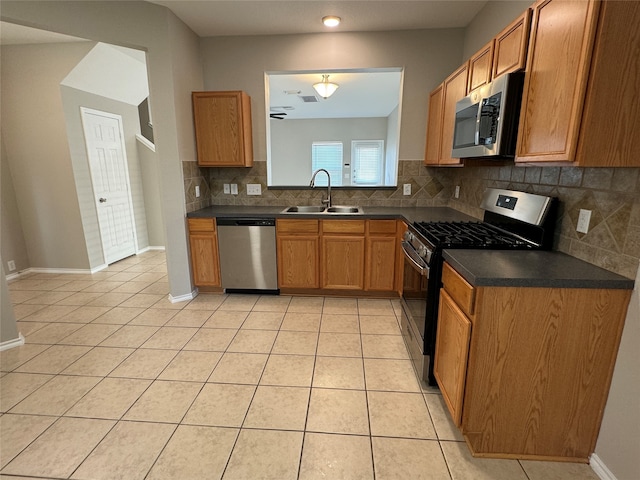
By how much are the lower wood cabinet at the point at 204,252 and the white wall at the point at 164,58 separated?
0.08 metres

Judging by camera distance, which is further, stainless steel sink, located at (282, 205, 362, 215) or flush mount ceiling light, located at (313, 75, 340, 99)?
flush mount ceiling light, located at (313, 75, 340, 99)

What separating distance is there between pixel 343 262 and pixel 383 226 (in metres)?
0.53

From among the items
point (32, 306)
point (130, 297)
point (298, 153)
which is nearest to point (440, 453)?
point (130, 297)

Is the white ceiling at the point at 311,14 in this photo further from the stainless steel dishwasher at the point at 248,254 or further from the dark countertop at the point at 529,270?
the dark countertop at the point at 529,270

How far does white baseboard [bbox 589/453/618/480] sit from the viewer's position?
1359mm

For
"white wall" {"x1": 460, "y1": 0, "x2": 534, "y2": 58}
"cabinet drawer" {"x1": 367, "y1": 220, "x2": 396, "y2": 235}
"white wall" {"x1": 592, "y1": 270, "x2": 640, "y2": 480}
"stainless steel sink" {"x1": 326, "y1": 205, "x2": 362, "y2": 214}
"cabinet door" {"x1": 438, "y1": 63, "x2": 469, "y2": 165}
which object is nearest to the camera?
"white wall" {"x1": 592, "y1": 270, "x2": 640, "y2": 480}

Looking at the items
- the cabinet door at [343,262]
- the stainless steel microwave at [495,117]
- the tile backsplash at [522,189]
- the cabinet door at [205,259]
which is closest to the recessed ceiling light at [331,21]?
Result: the tile backsplash at [522,189]

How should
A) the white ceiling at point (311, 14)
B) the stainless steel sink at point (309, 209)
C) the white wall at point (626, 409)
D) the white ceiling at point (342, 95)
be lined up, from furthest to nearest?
the white ceiling at point (342, 95) → the stainless steel sink at point (309, 209) → the white ceiling at point (311, 14) → the white wall at point (626, 409)

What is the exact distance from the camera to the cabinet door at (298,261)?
3151 mm

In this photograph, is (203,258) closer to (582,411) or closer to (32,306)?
(32,306)

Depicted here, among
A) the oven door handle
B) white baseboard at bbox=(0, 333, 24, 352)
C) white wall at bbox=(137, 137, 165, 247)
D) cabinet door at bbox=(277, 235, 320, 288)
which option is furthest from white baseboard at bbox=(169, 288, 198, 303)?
the oven door handle

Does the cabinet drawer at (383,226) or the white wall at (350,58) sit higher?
the white wall at (350,58)

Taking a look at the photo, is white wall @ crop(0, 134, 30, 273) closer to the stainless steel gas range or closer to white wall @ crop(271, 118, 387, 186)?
the stainless steel gas range

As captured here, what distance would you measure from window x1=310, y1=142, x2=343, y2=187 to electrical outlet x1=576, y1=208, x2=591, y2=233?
7441 mm
